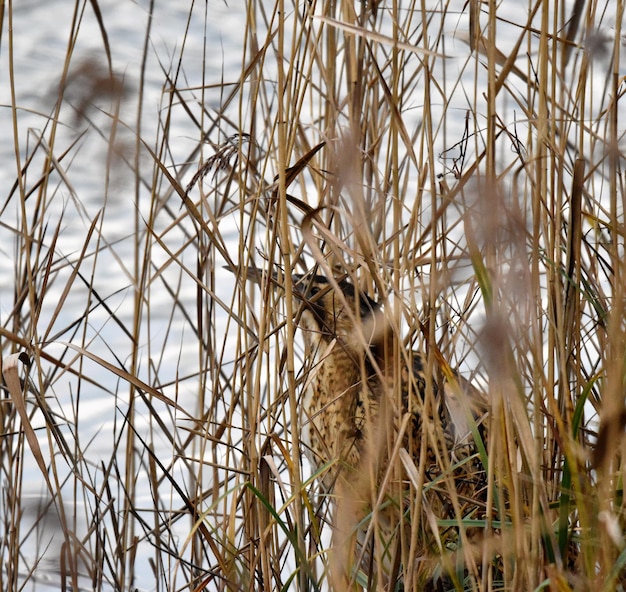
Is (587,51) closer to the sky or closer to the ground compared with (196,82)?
closer to the ground

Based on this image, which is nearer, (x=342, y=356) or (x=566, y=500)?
(x=566, y=500)

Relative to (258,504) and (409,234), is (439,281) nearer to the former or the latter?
(409,234)

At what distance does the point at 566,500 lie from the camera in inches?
39.5

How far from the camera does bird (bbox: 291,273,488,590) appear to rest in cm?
110

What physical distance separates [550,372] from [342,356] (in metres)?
1.08

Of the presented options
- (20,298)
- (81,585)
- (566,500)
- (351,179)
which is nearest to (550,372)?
(566,500)

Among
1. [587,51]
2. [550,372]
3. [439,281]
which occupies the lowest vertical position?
[550,372]

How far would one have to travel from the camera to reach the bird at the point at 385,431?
1097mm

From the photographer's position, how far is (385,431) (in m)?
1.20

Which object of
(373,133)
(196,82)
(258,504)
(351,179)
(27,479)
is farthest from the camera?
(196,82)

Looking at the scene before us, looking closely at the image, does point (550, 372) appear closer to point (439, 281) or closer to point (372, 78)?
point (439, 281)

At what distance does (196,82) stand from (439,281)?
2282mm

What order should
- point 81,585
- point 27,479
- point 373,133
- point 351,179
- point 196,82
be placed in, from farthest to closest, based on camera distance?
point 196,82 → point 27,479 → point 81,585 → point 373,133 → point 351,179

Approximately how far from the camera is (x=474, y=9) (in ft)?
3.75
